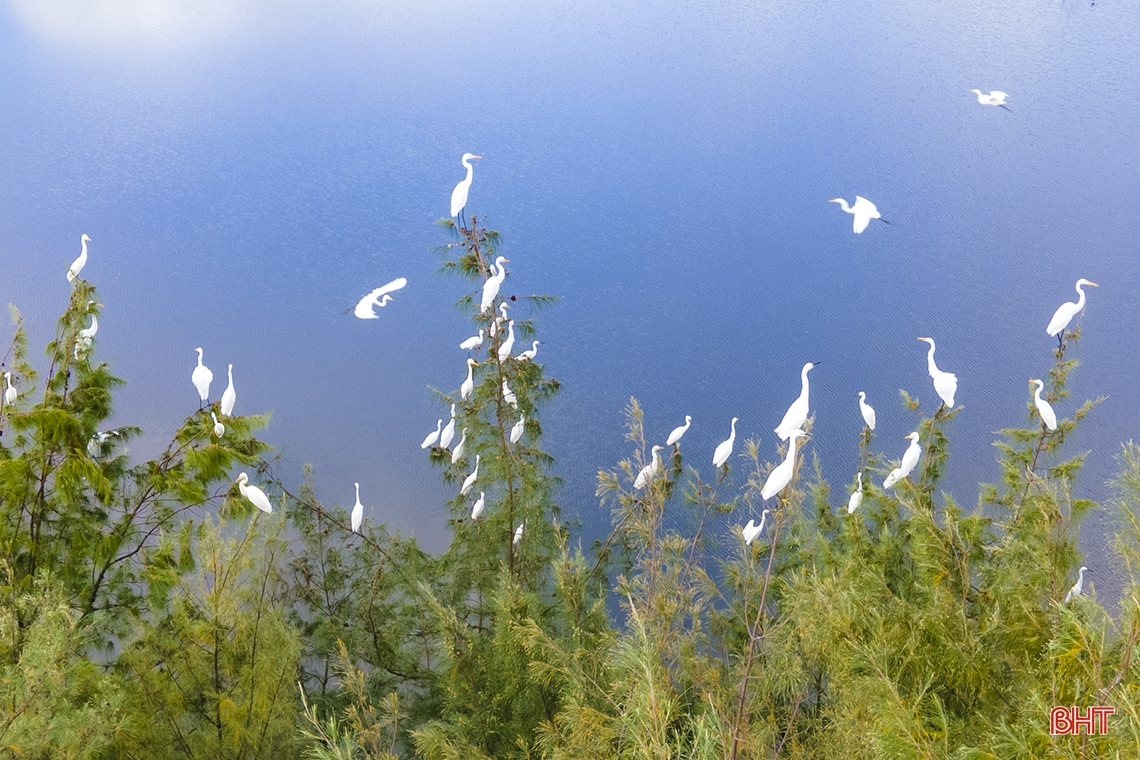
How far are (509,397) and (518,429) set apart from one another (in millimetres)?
264

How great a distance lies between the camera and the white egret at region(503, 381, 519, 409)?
360cm

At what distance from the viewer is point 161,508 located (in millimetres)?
3908

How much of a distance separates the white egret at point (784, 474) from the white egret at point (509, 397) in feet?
4.85

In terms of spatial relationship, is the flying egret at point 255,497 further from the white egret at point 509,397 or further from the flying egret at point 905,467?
the flying egret at point 905,467

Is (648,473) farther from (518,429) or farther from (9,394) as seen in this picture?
(9,394)

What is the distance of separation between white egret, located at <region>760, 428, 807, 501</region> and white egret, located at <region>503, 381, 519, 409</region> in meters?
1.48

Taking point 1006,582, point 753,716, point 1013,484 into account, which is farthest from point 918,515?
point 1013,484

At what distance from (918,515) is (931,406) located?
4525mm

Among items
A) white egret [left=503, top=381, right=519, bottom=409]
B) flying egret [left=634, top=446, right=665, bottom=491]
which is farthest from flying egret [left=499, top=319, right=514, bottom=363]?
flying egret [left=634, top=446, right=665, bottom=491]

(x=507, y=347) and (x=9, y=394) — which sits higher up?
(x=507, y=347)

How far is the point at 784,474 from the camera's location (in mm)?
2184

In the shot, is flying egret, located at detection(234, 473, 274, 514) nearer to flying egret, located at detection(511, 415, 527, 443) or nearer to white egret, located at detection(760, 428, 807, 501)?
flying egret, located at detection(511, 415, 527, 443)

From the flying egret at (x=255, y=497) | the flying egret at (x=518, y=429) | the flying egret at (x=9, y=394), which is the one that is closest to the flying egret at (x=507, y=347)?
the flying egret at (x=518, y=429)

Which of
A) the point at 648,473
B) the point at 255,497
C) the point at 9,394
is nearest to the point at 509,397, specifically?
the point at 648,473
